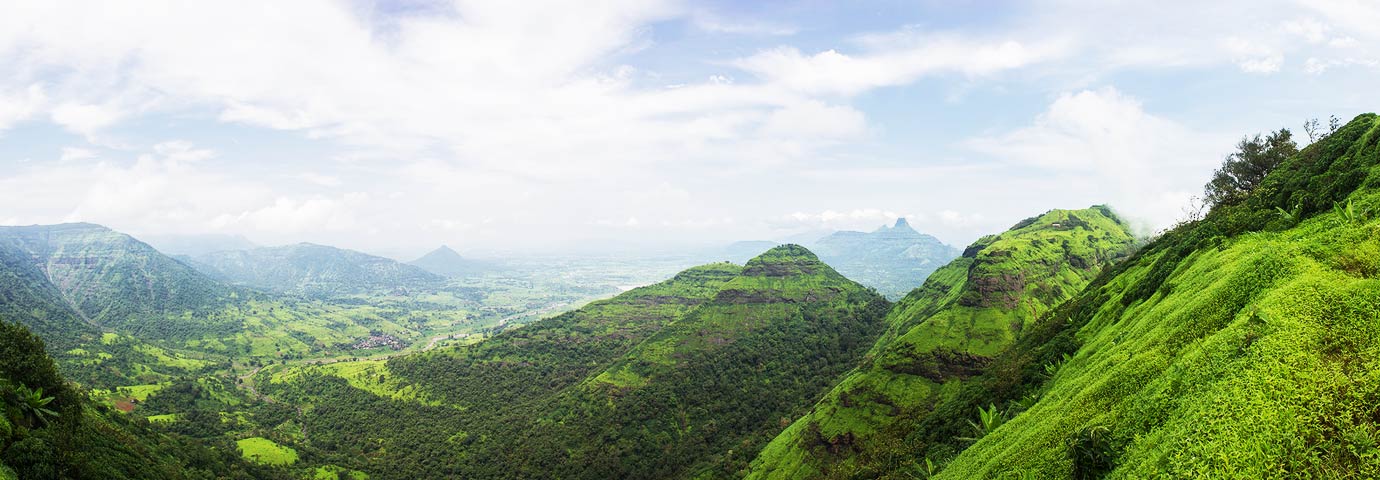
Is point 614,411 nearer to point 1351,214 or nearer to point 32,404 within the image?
point 32,404

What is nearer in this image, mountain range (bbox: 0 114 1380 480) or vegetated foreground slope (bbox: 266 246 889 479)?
mountain range (bbox: 0 114 1380 480)

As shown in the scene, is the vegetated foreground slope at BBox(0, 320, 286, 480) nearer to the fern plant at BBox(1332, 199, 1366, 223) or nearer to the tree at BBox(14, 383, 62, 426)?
the tree at BBox(14, 383, 62, 426)

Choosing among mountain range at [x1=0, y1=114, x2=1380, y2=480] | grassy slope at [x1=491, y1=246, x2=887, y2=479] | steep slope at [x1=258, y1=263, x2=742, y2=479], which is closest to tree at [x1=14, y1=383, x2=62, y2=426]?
mountain range at [x1=0, y1=114, x2=1380, y2=480]

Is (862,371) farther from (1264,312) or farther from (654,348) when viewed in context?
(1264,312)

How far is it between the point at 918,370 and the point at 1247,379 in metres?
90.6

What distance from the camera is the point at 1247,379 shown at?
16844mm

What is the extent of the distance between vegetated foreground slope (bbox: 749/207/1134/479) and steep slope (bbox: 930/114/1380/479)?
133 feet

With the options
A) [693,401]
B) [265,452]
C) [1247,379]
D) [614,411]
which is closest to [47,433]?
[1247,379]

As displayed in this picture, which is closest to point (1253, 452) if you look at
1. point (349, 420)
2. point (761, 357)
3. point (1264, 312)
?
point (1264, 312)

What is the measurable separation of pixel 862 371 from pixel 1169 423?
335 ft

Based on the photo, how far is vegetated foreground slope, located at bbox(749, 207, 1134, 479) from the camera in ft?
299

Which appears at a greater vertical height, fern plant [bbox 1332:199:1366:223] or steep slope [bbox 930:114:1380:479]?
fern plant [bbox 1332:199:1366:223]

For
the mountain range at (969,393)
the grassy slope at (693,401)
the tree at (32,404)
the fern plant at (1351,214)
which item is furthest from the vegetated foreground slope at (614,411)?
the fern plant at (1351,214)

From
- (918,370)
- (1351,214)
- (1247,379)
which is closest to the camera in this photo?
(1247,379)
